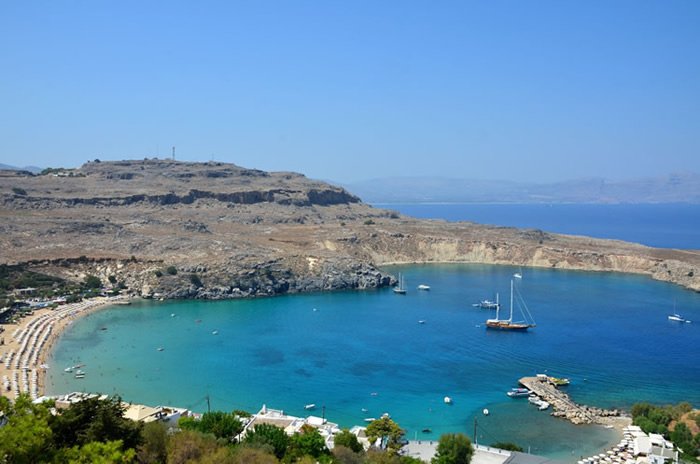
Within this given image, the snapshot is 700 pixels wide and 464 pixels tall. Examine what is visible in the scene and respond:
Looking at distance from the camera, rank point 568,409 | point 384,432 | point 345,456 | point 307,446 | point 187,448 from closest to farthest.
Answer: point 187,448 → point 345,456 → point 307,446 → point 384,432 → point 568,409

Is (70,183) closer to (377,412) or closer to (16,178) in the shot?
(16,178)

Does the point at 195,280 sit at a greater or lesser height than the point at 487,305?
greater

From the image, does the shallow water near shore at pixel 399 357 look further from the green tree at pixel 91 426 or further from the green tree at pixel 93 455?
the green tree at pixel 93 455

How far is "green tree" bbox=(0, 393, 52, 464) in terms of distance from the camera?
45.6 feet

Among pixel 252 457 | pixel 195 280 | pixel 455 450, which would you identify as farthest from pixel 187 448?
pixel 195 280

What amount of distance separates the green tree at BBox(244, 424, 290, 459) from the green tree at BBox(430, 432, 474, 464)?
6.49 metres

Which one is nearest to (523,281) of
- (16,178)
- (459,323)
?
(459,323)

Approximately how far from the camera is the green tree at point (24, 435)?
13.9 m

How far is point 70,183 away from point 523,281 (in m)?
90.9

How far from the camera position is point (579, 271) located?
290ft

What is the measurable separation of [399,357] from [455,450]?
18.1 meters

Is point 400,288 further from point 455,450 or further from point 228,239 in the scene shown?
point 455,450

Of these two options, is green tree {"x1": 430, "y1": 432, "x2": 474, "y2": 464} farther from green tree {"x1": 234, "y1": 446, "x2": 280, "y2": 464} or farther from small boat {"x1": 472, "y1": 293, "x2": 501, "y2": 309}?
small boat {"x1": 472, "y1": 293, "x2": 501, "y2": 309}

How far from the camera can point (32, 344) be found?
143 feet
